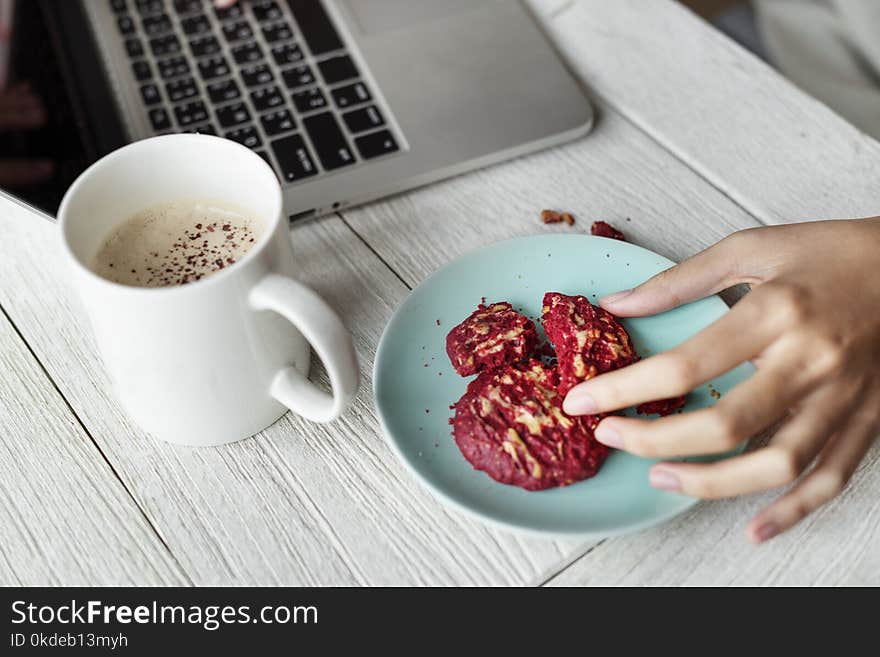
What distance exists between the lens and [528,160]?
33.9 inches

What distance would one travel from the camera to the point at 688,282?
2.18 ft

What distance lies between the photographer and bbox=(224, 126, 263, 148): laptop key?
827mm

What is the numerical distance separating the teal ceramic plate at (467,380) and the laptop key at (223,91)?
1.11 ft

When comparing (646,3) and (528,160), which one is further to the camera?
(646,3)

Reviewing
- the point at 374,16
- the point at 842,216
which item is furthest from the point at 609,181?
the point at 374,16

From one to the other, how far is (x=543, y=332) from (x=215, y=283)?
0.90 ft

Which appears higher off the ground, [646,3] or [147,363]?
[646,3]

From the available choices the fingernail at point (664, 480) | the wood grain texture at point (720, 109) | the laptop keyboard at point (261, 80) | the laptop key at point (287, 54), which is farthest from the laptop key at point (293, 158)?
the fingernail at point (664, 480)

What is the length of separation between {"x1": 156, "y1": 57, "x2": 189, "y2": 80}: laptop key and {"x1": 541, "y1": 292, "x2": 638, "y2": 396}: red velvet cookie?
0.50 meters

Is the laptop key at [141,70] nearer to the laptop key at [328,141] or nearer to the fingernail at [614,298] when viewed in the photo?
the laptop key at [328,141]

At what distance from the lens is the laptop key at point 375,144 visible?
0.82m

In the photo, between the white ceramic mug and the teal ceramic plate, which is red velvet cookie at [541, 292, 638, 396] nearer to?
the teal ceramic plate

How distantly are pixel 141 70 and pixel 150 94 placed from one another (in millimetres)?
46

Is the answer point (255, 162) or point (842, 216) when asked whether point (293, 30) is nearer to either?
point (255, 162)
